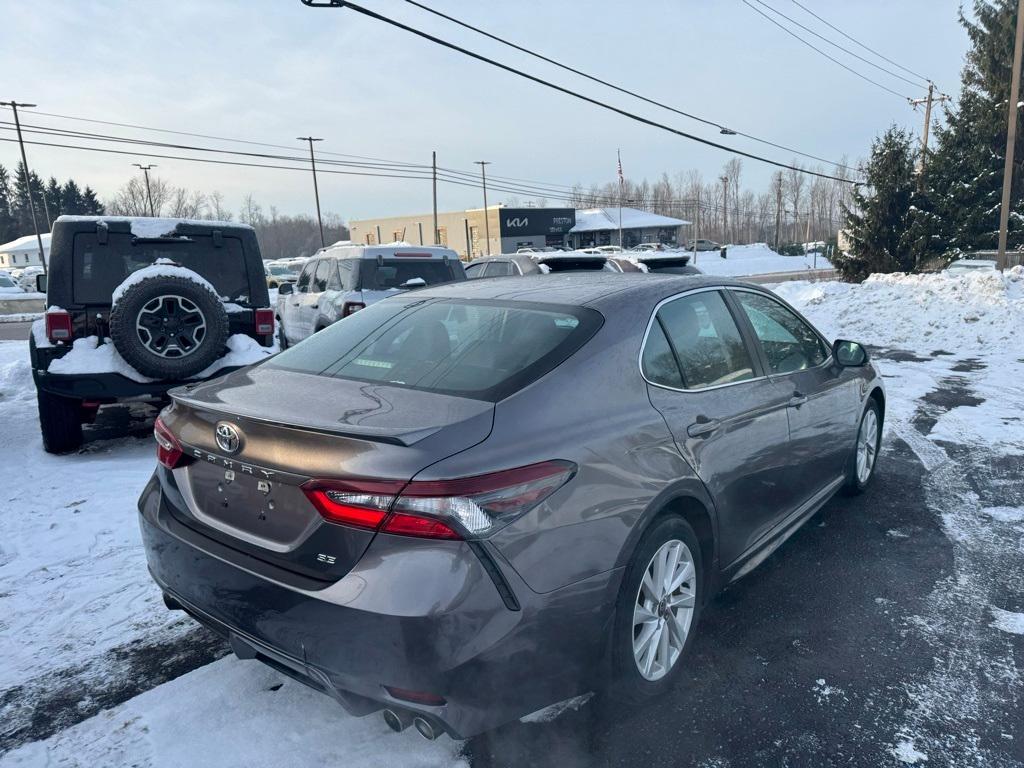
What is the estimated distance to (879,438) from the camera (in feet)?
17.7

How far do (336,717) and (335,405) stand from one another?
119 centimetres

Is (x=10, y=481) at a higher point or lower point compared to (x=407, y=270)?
lower

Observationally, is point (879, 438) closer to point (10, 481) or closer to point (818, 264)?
point (10, 481)

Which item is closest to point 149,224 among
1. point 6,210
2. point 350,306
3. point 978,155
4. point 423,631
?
point 350,306

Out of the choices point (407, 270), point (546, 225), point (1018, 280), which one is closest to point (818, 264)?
point (546, 225)

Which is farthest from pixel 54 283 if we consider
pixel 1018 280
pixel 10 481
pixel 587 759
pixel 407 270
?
pixel 1018 280

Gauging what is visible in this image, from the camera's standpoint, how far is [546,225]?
68812mm

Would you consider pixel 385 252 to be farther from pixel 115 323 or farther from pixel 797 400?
pixel 797 400

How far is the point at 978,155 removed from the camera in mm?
23328

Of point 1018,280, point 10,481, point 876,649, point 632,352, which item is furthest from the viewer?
point 1018,280

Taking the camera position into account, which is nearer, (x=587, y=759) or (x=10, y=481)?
(x=587, y=759)

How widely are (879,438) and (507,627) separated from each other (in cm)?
440

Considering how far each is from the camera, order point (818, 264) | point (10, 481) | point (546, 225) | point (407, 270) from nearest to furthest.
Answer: point (10, 481) < point (407, 270) < point (818, 264) < point (546, 225)

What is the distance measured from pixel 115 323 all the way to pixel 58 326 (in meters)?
0.65
